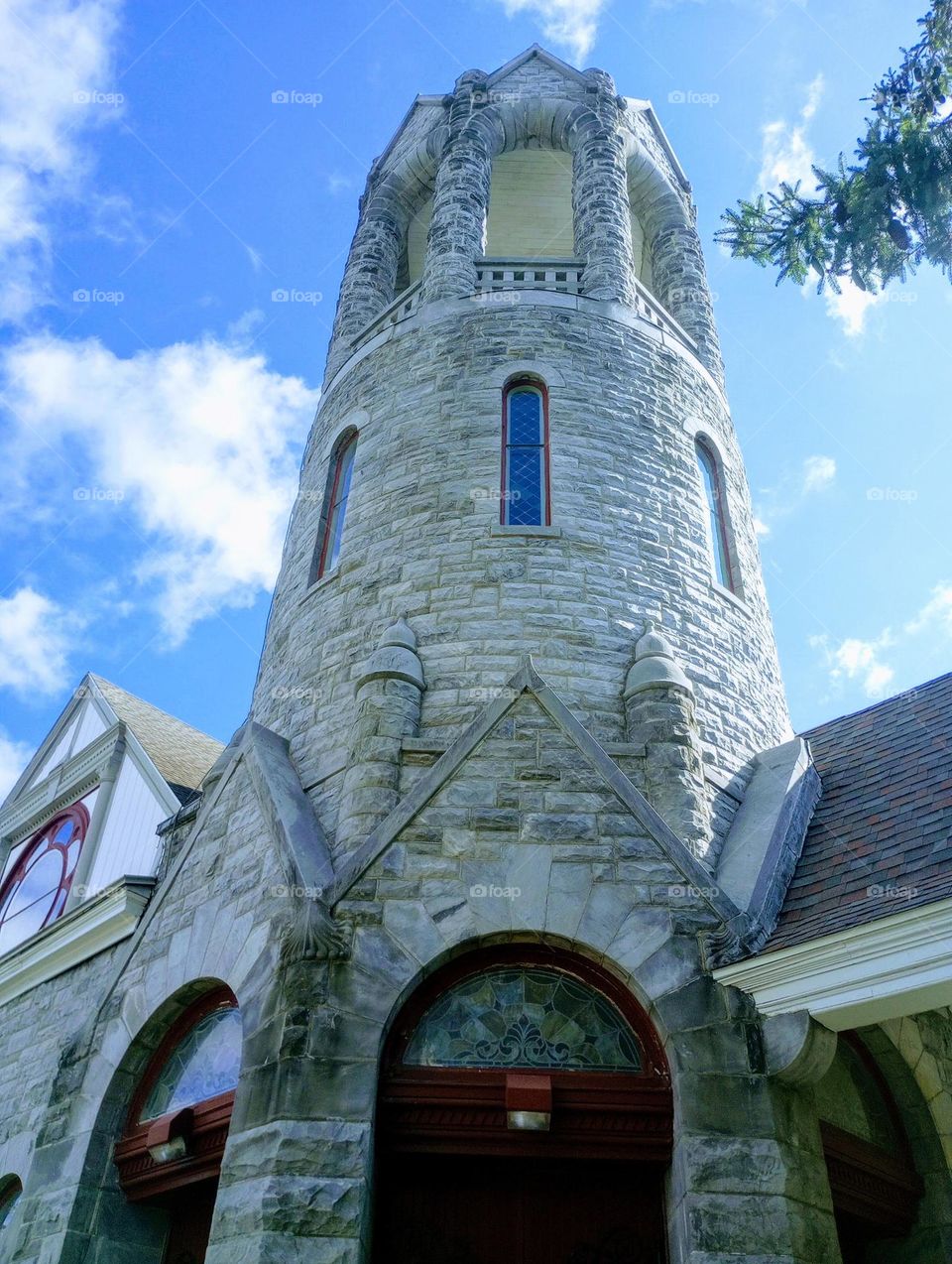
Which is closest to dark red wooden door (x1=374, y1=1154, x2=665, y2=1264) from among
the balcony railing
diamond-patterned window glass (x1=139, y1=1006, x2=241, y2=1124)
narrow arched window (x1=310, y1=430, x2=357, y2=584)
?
diamond-patterned window glass (x1=139, y1=1006, x2=241, y2=1124)

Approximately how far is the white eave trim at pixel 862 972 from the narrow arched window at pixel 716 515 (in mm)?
4990

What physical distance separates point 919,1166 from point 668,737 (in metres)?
3.12

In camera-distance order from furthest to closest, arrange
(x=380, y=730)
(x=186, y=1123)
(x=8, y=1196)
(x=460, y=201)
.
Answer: (x=460, y=201) → (x=8, y=1196) → (x=380, y=730) → (x=186, y=1123)

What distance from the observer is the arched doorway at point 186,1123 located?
6.57m

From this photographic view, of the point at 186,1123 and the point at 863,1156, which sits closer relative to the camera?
the point at 863,1156

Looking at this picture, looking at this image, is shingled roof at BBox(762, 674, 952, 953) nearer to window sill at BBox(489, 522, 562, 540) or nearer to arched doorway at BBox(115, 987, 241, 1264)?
window sill at BBox(489, 522, 562, 540)

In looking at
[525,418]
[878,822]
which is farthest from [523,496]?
[878,822]

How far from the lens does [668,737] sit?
767 centimetres

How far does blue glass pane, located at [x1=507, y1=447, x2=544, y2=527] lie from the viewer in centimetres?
966

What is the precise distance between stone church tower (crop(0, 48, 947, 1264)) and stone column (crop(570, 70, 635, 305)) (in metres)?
0.74

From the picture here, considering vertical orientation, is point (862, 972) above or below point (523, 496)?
below

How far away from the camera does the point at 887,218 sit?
883 cm

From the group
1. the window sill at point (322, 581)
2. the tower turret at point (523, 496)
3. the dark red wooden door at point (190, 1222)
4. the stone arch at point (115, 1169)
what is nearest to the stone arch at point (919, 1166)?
the tower turret at point (523, 496)

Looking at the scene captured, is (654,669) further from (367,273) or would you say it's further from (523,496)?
(367,273)
